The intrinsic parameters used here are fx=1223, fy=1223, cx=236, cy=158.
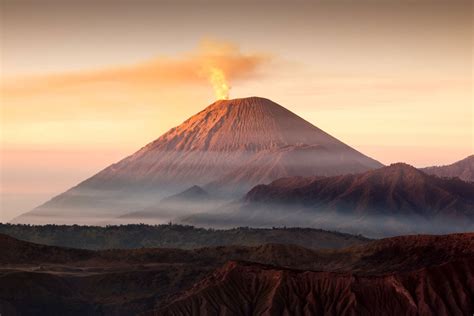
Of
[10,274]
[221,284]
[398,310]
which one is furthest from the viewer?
[10,274]

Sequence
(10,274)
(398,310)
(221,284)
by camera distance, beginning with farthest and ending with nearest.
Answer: (10,274)
(221,284)
(398,310)

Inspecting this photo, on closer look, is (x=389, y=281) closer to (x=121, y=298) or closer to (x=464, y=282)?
(x=464, y=282)

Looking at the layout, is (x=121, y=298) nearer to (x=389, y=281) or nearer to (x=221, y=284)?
(x=221, y=284)

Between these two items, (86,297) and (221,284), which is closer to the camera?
(221,284)

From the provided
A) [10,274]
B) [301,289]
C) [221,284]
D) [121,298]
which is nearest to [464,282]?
[301,289]

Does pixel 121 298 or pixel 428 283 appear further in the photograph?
pixel 121 298

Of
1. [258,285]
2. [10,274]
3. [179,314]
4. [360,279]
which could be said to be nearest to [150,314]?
[179,314]

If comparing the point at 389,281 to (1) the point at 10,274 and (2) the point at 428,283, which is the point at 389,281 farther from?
(1) the point at 10,274
